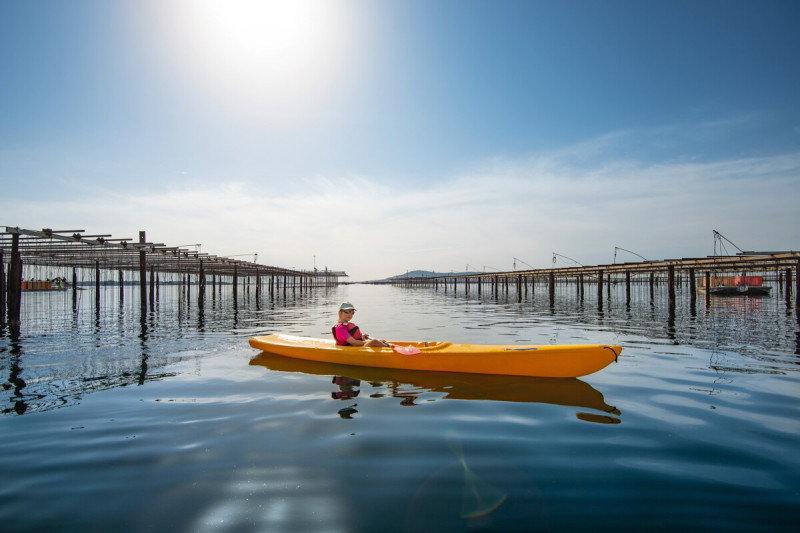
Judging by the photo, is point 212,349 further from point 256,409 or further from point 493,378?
point 493,378

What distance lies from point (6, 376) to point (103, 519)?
627cm

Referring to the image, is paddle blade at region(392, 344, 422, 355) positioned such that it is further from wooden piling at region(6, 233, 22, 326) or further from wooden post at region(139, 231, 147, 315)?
wooden post at region(139, 231, 147, 315)

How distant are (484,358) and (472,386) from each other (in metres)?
0.66

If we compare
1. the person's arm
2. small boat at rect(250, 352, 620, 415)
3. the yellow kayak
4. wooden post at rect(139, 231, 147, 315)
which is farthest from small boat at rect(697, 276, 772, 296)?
wooden post at rect(139, 231, 147, 315)

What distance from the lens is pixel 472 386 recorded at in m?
6.46

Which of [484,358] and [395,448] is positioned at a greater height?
[484,358]

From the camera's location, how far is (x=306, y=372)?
7.67m

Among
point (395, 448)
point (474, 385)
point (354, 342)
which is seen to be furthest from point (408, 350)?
point (395, 448)

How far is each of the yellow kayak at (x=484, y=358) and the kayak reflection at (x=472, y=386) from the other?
0.14 metres

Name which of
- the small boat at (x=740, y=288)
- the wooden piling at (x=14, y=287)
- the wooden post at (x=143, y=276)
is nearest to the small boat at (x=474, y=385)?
the wooden piling at (x=14, y=287)

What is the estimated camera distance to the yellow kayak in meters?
6.46

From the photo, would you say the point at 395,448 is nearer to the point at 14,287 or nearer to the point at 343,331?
the point at 343,331

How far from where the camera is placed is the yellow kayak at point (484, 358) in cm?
646

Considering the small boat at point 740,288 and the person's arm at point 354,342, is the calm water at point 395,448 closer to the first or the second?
the person's arm at point 354,342
